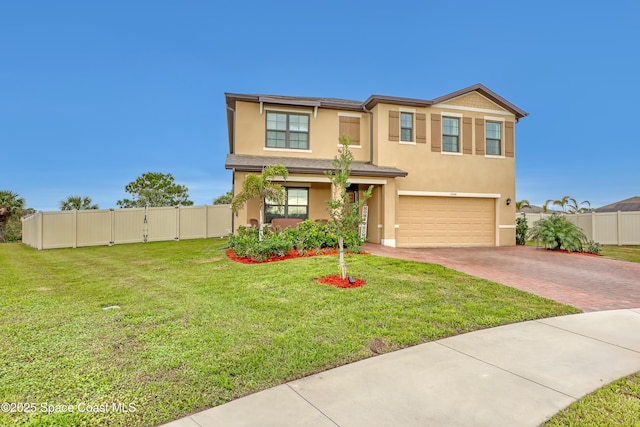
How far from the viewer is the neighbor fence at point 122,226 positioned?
16.4 metres

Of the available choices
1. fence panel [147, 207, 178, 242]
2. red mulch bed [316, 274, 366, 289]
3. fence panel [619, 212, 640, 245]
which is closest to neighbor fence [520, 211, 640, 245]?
fence panel [619, 212, 640, 245]

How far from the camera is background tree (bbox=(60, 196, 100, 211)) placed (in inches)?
913

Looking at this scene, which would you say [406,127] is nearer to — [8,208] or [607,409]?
[607,409]

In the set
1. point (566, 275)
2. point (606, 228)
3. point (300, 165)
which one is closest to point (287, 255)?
point (300, 165)

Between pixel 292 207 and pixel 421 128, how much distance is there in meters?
6.93

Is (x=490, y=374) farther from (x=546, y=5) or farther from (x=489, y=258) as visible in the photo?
(x=546, y=5)

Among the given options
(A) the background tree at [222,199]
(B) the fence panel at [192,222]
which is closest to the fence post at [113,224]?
(B) the fence panel at [192,222]

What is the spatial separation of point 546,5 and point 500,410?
1899 cm

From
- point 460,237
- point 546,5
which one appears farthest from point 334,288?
point 546,5

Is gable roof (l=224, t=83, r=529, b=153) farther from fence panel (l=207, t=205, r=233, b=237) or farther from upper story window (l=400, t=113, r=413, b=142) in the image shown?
fence panel (l=207, t=205, r=233, b=237)

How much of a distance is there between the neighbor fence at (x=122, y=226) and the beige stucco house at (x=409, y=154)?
222 inches

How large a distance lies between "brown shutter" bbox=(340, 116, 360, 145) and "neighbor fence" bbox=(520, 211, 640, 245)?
548 inches

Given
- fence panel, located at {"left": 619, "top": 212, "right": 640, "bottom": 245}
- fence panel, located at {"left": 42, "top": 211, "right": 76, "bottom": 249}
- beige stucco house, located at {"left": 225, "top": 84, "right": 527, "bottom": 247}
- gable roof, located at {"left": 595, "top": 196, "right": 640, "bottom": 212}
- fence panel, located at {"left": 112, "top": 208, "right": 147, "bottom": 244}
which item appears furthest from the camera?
gable roof, located at {"left": 595, "top": 196, "right": 640, "bottom": 212}

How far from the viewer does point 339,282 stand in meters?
6.83
